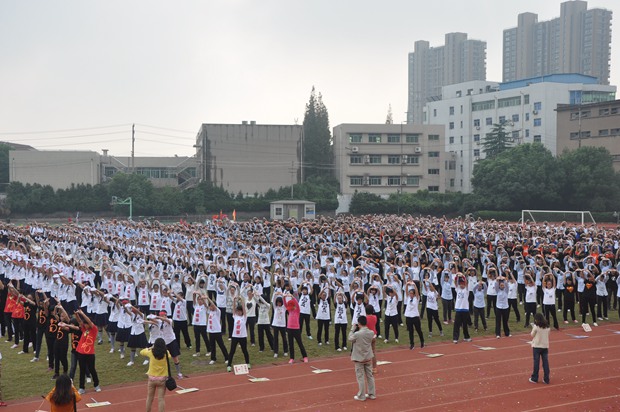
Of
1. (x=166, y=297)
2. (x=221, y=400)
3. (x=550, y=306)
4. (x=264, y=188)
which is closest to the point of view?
(x=221, y=400)

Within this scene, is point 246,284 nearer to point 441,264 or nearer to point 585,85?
point 441,264

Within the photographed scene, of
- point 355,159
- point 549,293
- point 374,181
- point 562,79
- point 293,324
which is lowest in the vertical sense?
point 293,324

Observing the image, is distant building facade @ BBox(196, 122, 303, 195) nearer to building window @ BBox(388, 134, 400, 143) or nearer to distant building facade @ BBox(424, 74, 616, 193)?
building window @ BBox(388, 134, 400, 143)

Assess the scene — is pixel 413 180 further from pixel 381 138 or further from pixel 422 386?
pixel 422 386

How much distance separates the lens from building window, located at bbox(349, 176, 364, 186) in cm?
7294

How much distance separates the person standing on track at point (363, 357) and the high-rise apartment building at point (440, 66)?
147456 millimetres

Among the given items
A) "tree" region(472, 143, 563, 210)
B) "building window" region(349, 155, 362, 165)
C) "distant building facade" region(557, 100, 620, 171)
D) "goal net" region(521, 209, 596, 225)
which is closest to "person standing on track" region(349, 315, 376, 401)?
"goal net" region(521, 209, 596, 225)

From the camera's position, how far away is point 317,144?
7888cm

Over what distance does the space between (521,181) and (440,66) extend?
109m

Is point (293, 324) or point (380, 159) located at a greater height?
point (380, 159)

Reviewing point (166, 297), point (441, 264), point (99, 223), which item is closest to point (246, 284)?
point (166, 297)

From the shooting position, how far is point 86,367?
11.9m

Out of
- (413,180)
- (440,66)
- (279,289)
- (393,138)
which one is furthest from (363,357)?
(440,66)

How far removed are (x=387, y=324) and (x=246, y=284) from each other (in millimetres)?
3636
